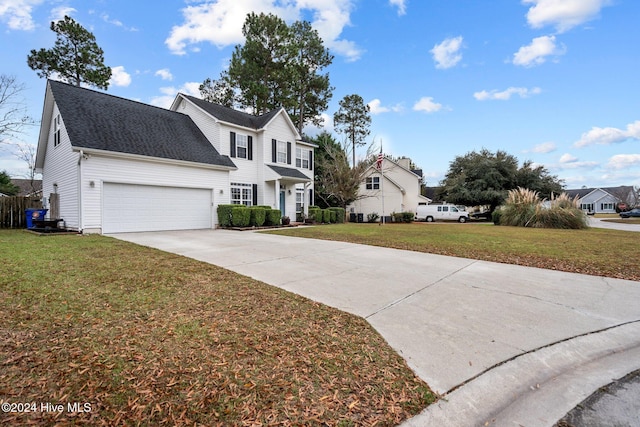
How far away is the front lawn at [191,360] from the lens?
6.02 ft

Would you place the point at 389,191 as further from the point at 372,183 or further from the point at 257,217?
the point at 257,217

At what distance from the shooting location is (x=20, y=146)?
20.5 meters

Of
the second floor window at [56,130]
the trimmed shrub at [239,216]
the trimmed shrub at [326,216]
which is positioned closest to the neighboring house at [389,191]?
the trimmed shrub at [326,216]

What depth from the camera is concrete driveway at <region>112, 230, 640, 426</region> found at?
219cm

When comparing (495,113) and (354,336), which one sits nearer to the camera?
(354,336)

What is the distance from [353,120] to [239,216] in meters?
25.6

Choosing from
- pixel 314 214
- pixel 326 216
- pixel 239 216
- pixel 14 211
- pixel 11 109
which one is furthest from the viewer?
pixel 326 216

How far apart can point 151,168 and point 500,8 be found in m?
15.4

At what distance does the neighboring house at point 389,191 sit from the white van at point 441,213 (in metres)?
1.47

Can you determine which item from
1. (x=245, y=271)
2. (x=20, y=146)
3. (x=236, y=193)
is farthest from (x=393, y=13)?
(x=20, y=146)

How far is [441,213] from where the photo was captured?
92.4 ft

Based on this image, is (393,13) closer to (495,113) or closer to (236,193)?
(495,113)

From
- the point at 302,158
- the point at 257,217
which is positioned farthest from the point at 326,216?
the point at 257,217

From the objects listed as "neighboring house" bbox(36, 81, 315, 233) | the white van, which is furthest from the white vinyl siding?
the white van
